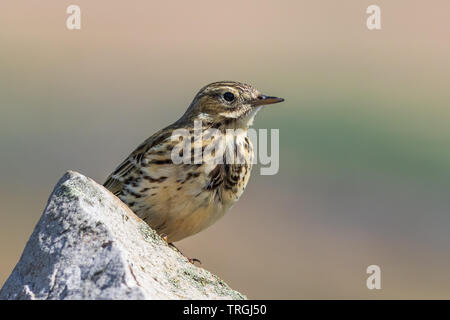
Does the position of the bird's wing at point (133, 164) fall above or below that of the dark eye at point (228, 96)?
below

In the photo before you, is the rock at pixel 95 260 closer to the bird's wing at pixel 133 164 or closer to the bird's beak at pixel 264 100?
the bird's wing at pixel 133 164

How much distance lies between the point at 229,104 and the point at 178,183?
163 centimetres

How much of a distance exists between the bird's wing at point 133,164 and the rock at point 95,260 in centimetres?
250

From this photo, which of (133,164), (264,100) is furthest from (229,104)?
(133,164)

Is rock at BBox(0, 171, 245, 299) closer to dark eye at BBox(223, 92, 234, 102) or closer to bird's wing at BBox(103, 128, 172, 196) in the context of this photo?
bird's wing at BBox(103, 128, 172, 196)

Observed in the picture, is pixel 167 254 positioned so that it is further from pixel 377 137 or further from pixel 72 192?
pixel 377 137

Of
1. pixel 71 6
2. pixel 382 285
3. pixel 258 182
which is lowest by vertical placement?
pixel 382 285

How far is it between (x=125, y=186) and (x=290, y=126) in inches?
921

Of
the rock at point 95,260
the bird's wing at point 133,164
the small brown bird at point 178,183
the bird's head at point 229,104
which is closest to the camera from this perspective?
the rock at point 95,260

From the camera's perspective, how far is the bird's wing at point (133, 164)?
9.19m

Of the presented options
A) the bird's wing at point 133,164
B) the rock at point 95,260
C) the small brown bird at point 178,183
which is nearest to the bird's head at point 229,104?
the small brown bird at point 178,183
